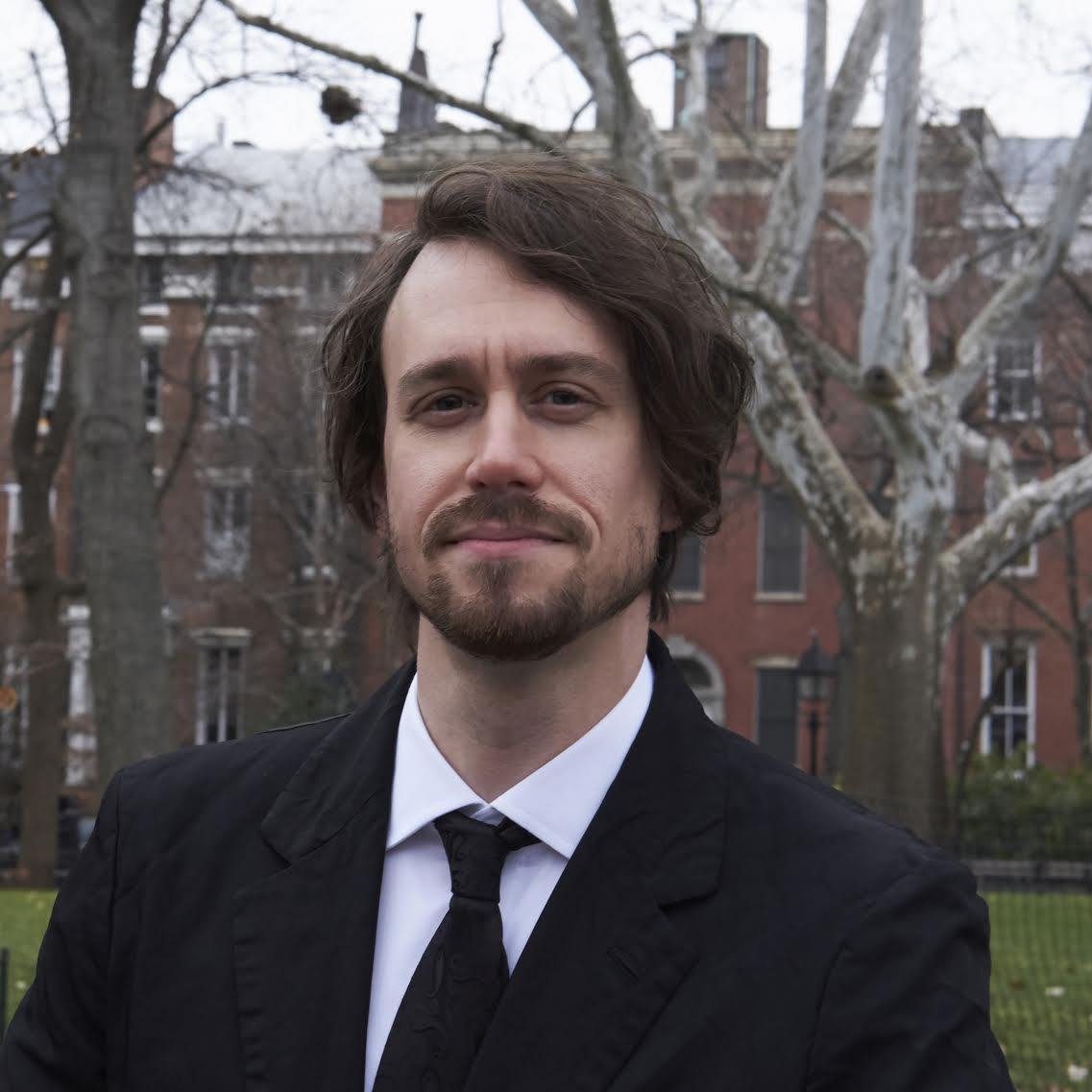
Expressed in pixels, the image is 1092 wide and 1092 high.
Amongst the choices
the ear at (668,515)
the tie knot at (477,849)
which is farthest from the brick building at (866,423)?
the tie knot at (477,849)

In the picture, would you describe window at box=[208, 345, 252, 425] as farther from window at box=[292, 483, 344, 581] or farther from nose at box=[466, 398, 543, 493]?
nose at box=[466, 398, 543, 493]

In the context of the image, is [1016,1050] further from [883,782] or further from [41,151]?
[41,151]

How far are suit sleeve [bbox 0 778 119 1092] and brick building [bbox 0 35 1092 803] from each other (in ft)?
65.1

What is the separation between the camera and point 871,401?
13.4 meters

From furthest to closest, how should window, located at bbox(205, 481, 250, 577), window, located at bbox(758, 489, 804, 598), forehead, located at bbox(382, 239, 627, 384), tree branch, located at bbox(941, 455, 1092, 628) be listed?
window, located at bbox(758, 489, 804, 598) < window, located at bbox(205, 481, 250, 577) < tree branch, located at bbox(941, 455, 1092, 628) < forehead, located at bbox(382, 239, 627, 384)

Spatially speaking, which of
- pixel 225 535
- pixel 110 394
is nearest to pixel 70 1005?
pixel 110 394

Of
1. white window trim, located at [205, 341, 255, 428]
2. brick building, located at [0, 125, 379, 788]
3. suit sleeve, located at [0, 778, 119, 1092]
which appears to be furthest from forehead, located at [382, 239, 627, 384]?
white window trim, located at [205, 341, 255, 428]

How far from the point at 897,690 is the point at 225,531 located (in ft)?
82.9

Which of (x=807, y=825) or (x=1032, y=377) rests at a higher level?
(x=1032, y=377)

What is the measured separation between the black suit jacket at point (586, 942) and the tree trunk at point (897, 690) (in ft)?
39.0

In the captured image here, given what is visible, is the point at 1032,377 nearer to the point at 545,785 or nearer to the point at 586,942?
the point at 545,785

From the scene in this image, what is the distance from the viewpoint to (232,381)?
36062 millimetres

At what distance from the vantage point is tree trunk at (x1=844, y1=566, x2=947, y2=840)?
14.1 meters

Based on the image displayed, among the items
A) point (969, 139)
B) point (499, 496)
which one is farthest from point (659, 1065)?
point (969, 139)
